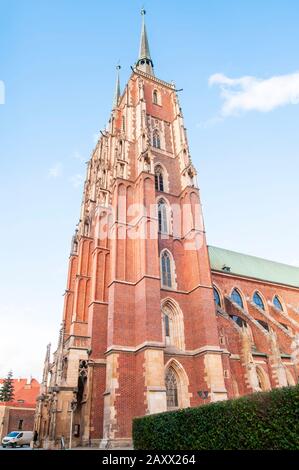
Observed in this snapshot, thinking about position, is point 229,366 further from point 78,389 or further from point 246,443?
point 246,443

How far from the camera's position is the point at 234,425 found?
9.04m

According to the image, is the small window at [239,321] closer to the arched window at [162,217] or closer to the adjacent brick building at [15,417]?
the arched window at [162,217]

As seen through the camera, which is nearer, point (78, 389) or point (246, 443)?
point (246, 443)

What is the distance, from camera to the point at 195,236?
23484mm

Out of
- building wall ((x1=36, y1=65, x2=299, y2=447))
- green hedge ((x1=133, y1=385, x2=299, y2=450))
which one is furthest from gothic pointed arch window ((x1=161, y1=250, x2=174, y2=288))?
green hedge ((x1=133, y1=385, x2=299, y2=450))

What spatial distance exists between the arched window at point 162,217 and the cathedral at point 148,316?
0.09 m

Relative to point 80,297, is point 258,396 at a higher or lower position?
lower

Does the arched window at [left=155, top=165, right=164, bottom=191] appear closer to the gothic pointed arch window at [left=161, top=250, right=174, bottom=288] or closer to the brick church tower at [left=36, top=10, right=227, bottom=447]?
the brick church tower at [left=36, top=10, right=227, bottom=447]

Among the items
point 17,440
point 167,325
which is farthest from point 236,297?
point 17,440

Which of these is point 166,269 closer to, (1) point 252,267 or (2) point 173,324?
(2) point 173,324

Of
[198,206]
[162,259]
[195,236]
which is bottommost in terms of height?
[162,259]

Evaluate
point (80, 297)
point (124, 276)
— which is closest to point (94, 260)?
point (80, 297)

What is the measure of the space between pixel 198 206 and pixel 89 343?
41.6 feet
